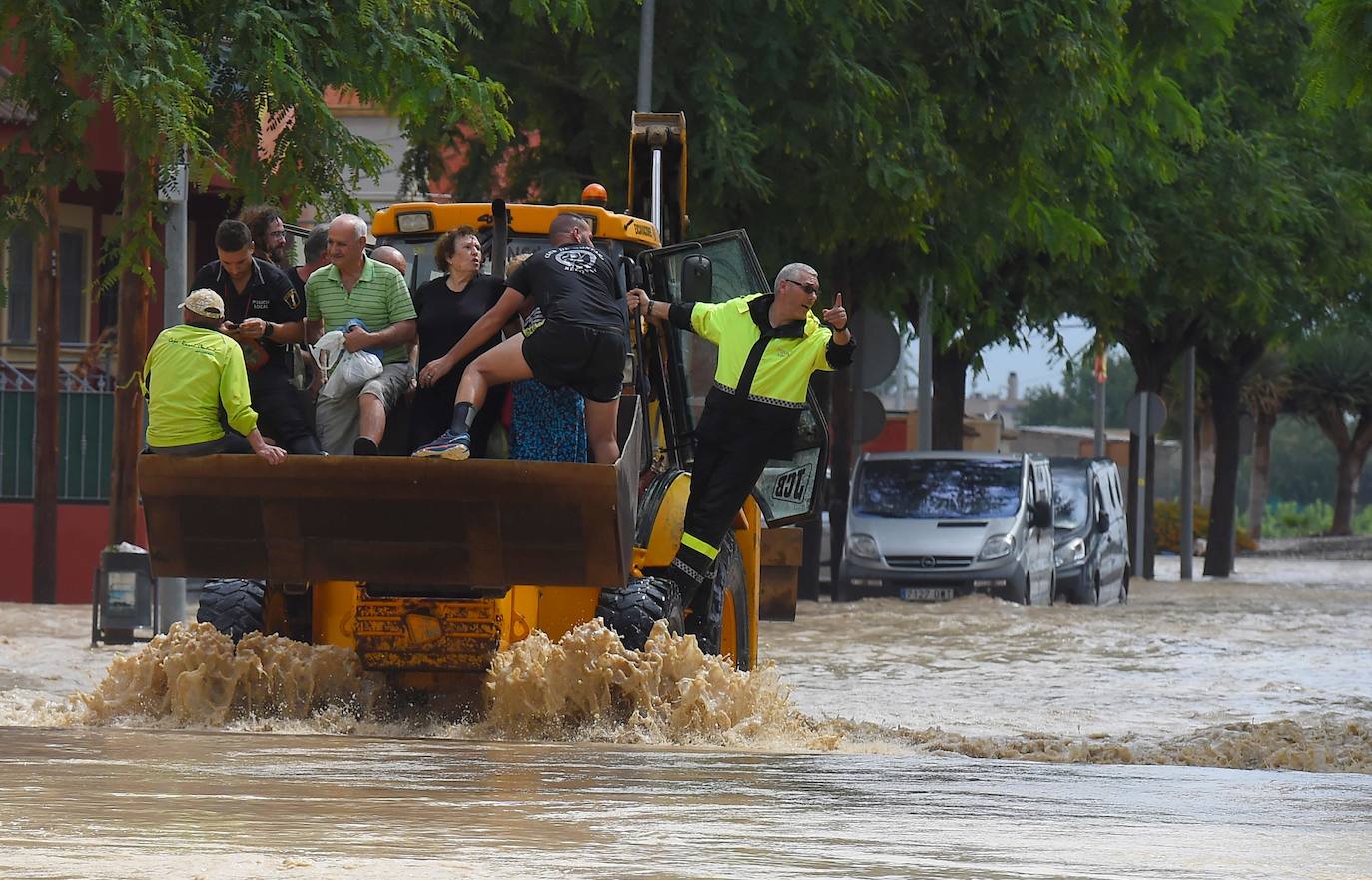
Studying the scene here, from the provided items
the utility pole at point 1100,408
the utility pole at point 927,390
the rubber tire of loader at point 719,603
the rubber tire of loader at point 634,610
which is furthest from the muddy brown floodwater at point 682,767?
the utility pole at point 1100,408

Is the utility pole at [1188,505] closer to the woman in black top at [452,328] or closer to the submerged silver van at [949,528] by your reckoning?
the submerged silver van at [949,528]

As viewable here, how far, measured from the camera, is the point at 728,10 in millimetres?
20344

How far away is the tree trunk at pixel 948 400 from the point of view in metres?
32.7

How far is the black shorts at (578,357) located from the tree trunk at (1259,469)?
6066 centimetres

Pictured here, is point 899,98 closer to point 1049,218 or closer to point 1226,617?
point 1049,218

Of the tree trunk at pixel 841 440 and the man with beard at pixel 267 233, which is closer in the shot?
the man with beard at pixel 267 233

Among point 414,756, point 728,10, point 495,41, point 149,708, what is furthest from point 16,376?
point 414,756

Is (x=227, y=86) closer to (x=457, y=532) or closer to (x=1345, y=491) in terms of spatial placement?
(x=457, y=532)

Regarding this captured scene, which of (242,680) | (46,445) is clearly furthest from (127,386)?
(242,680)

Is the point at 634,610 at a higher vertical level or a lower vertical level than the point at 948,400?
lower

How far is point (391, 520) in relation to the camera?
9.91m

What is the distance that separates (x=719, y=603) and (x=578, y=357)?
1.83 meters

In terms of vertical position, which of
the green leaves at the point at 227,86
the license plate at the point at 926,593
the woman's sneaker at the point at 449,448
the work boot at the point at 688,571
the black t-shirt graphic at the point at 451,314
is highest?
the green leaves at the point at 227,86

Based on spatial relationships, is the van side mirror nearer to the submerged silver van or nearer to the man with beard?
the man with beard
